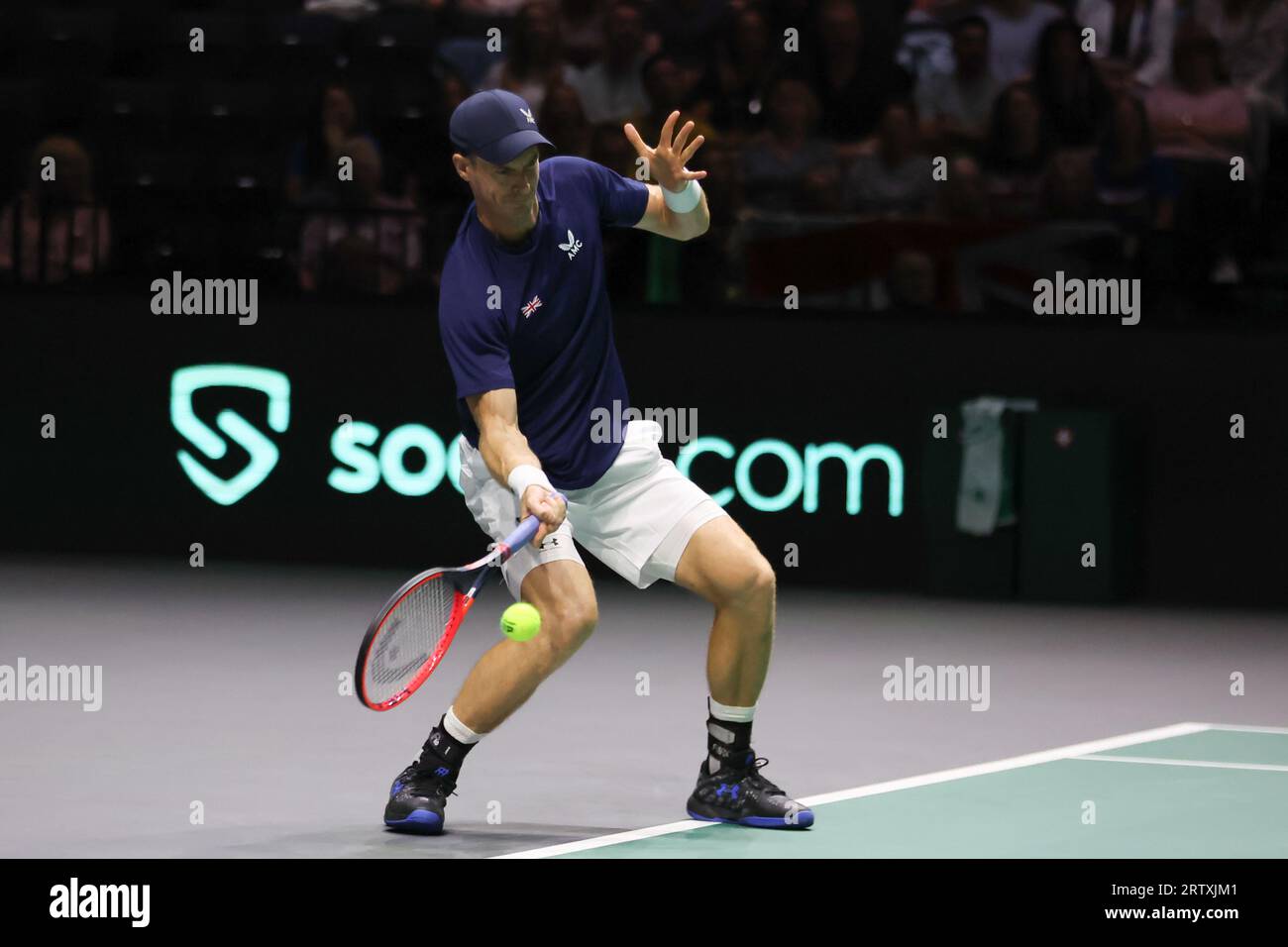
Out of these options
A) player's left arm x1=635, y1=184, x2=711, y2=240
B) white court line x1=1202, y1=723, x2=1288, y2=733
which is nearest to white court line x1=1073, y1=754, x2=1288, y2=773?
white court line x1=1202, y1=723, x2=1288, y2=733

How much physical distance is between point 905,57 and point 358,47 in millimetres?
3157

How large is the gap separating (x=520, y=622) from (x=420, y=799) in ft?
2.28

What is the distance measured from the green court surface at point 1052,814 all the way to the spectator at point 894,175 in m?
4.44

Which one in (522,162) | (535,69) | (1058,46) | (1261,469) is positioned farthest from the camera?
(535,69)

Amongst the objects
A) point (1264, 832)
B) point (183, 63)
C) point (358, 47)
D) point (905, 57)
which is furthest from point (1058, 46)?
point (1264, 832)

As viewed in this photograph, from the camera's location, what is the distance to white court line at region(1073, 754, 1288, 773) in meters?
7.89

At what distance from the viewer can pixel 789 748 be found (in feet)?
26.8

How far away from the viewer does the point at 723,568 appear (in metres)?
6.64

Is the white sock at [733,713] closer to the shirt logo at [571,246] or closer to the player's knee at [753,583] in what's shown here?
the player's knee at [753,583]

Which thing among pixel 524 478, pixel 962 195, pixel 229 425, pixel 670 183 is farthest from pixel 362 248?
pixel 524 478

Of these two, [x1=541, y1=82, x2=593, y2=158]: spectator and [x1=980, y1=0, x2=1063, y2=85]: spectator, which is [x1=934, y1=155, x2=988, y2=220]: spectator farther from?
[x1=541, y1=82, x2=593, y2=158]: spectator

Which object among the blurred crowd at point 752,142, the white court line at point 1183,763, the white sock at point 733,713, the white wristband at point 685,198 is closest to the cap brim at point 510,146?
the white wristband at point 685,198

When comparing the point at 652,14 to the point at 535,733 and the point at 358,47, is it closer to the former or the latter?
the point at 358,47

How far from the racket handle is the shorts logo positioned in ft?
21.1
